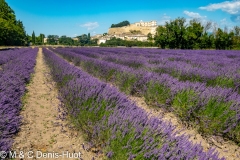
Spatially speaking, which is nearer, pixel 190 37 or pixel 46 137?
pixel 46 137

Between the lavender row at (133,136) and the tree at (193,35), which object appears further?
the tree at (193,35)

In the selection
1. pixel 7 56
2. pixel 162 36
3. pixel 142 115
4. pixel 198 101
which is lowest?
pixel 198 101

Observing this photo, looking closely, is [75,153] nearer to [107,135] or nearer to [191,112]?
[107,135]

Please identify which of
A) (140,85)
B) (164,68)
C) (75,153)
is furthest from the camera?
(164,68)

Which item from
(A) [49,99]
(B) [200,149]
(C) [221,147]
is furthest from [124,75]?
(B) [200,149]

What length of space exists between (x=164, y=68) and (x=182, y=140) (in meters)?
5.09

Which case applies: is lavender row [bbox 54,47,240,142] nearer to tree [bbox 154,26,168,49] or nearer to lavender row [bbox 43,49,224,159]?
lavender row [bbox 43,49,224,159]

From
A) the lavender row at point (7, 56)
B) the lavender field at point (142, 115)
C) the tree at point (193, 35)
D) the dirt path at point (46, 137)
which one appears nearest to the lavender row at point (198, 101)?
the lavender field at point (142, 115)

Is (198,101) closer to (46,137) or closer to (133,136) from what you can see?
(133,136)

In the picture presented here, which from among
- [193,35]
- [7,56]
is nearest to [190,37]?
[193,35]

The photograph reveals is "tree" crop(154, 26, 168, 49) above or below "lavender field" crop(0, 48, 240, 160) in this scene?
above

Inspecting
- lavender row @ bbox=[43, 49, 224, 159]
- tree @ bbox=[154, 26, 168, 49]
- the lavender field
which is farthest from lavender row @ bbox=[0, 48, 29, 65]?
tree @ bbox=[154, 26, 168, 49]

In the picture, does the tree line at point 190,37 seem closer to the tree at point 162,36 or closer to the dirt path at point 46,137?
the tree at point 162,36

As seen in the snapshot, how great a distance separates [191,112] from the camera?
3148mm
